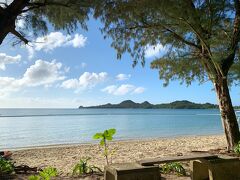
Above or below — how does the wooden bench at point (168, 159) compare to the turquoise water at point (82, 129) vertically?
above

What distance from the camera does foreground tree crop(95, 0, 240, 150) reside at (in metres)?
7.39

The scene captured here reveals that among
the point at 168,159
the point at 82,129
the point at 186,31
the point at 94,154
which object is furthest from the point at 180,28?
the point at 82,129

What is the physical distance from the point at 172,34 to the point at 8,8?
187 inches

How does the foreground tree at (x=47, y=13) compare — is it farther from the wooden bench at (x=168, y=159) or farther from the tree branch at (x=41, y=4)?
the wooden bench at (x=168, y=159)

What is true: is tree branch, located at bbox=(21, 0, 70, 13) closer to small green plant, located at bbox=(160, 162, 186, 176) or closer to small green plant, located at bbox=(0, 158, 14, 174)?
small green plant, located at bbox=(0, 158, 14, 174)

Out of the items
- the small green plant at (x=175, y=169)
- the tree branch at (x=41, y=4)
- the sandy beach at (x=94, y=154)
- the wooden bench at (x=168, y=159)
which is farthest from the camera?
the sandy beach at (x=94, y=154)

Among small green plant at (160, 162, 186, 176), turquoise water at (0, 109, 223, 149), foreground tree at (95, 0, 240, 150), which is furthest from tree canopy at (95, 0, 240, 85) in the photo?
turquoise water at (0, 109, 223, 149)

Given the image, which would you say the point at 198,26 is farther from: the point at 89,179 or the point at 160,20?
the point at 89,179

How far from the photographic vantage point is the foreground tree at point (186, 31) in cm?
739

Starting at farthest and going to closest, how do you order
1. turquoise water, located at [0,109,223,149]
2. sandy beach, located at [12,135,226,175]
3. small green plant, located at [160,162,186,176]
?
turquoise water, located at [0,109,223,149] → sandy beach, located at [12,135,226,175] → small green plant, located at [160,162,186,176]

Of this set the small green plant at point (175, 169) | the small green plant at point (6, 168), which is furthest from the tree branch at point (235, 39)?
the small green plant at point (6, 168)

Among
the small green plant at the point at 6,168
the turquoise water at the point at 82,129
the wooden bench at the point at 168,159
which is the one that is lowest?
the turquoise water at the point at 82,129

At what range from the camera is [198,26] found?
27.5 feet

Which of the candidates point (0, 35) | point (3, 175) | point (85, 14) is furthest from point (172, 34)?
point (3, 175)
